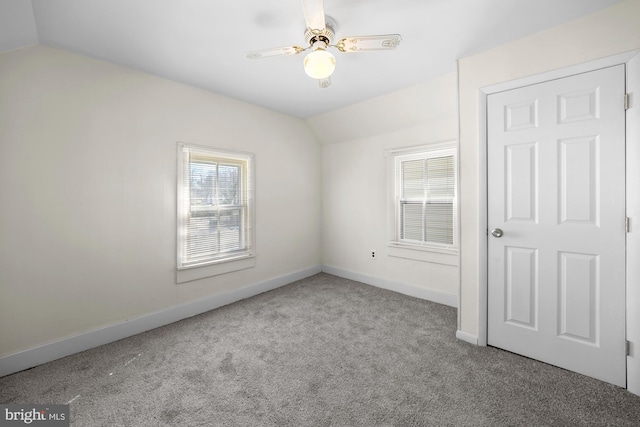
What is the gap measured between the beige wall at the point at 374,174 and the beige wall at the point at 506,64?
52cm

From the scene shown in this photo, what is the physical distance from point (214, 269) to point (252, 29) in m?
2.54

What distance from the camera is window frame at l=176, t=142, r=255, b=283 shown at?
2906 millimetres

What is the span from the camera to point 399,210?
3.75m

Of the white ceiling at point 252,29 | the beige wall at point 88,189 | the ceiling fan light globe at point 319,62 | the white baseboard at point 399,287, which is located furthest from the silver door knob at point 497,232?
the beige wall at point 88,189

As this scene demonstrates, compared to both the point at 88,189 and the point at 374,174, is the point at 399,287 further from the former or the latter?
the point at 88,189

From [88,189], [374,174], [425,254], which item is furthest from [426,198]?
[88,189]

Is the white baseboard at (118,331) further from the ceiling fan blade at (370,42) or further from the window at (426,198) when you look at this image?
the ceiling fan blade at (370,42)

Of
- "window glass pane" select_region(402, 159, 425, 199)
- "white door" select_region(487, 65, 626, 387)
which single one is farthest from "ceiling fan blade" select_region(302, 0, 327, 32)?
"window glass pane" select_region(402, 159, 425, 199)

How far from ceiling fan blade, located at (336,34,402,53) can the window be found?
6.36 ft

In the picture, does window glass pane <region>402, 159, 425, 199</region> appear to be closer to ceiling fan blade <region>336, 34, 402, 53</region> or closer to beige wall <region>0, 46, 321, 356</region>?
ceiling fan blade <region>336, 34, 402, 53</region>

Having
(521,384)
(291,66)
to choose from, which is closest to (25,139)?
(291,66)

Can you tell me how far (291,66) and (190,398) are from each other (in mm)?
2844

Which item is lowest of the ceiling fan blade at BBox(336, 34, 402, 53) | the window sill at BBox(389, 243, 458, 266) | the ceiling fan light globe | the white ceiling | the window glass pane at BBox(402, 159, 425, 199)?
the window sill at BBox(389, 243, 458, 266)

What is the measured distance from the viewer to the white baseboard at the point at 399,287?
10.5 feet
